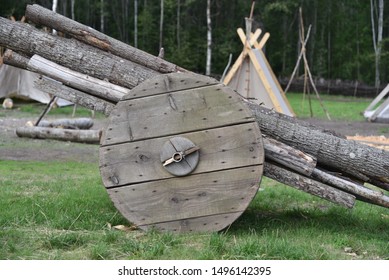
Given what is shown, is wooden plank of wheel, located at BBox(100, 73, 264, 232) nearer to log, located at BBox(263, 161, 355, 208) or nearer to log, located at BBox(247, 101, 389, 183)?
log, located at BBox(263, 161, 355, 208)

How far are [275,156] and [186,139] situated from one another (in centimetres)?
76

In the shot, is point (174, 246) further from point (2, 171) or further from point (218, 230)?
point (2, 171)

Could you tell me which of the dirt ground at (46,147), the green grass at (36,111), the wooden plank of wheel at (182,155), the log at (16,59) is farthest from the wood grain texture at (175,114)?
the green grass at (36,111)

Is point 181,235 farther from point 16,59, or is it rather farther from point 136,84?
point 16,59

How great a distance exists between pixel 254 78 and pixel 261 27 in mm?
20631

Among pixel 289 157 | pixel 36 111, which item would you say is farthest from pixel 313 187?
pixel 36 111

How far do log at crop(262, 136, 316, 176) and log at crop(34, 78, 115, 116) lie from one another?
4.87 ft

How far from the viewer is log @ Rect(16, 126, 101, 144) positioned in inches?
494

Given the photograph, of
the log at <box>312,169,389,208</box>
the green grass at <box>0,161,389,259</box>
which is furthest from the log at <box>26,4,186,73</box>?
the log at <box>312,169,389,208</box>

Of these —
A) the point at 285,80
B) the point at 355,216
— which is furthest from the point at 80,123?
the point at 285,80

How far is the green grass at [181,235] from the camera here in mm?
4254

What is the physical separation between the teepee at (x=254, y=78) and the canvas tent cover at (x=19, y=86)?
700 centimetres

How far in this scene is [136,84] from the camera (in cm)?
543

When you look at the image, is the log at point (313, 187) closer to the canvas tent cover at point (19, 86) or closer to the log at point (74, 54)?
the log at point (74, 54)
